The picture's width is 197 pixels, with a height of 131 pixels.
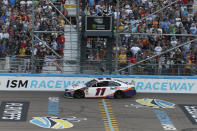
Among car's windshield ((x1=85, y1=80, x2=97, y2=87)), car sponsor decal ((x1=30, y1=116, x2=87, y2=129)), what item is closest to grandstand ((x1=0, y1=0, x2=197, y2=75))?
car's windshield ((x1=85, y1=80, x2=97, y2=87))

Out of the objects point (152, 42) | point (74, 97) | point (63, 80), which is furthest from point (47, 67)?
point (152, 42)

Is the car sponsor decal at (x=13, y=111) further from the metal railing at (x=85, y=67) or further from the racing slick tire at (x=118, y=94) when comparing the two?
the racing slick tire at (x=118, y=94)

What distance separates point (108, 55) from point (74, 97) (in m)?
3.56

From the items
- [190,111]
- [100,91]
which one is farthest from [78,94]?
[190,111]

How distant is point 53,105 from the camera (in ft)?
87.8

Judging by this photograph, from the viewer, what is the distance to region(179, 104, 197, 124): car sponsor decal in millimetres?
24922

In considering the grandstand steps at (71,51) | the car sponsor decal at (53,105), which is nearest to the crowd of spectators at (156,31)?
the grandstand steps at (71,51)

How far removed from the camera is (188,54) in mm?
30766

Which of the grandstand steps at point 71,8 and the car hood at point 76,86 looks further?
the grandstand steps at point 71,8

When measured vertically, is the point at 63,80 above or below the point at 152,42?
below

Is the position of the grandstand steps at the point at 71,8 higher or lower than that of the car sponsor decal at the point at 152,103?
higher

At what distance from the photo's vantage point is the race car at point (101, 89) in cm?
2814

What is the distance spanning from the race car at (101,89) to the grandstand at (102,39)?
196 centimetres

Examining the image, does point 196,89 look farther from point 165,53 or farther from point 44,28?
point 44,28
